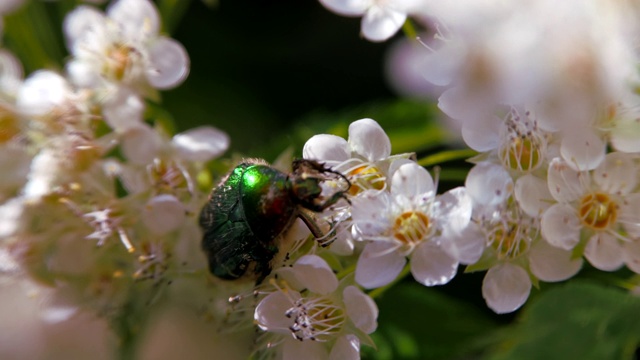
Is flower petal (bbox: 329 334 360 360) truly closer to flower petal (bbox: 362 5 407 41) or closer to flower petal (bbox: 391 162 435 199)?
flower petal (bbox: 391 162 435 199)

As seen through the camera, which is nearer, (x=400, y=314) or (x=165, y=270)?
(x=165, y=270)

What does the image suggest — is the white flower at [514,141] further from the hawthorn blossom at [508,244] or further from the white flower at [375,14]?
the white flower at [375,14]

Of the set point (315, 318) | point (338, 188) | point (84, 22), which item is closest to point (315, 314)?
point (315, 318)

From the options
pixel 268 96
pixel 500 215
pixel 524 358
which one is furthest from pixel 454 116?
pixel 268 96

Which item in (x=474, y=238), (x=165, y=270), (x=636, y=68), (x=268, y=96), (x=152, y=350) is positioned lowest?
(x=152, y=350)

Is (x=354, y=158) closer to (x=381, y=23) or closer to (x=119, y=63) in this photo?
(x=381, y=23)

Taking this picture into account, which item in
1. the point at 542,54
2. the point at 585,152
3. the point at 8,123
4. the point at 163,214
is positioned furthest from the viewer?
the point at 8,123

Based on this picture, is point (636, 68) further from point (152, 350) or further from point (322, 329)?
point (152, 350)
